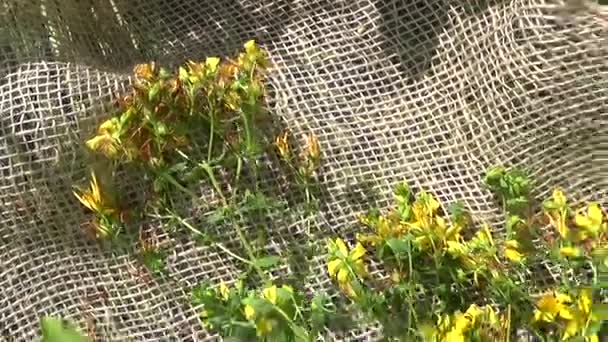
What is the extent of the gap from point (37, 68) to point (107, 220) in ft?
0.69

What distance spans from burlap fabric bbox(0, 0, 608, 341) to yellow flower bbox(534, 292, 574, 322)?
0.52 feet

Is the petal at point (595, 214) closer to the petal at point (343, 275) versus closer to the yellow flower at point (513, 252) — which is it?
the yellow flower at point (513, 252)

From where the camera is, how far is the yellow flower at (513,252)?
3.55ft

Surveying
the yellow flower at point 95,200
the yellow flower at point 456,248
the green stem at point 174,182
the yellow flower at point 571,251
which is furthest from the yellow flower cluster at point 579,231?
the yellow flower at point 95,200

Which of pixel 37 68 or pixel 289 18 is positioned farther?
pixel 289 18

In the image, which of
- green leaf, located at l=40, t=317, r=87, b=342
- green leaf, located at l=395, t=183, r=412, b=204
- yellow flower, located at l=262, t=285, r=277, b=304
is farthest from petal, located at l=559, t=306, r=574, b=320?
green leaf, located at l=40, t=317, r=87, b=342

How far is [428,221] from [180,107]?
340 millimetres

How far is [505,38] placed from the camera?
117 cm

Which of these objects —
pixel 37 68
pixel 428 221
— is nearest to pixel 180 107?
pixel 37 68

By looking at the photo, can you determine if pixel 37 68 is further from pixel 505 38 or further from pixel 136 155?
pixel 505 38

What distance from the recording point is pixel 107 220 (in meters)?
1.17

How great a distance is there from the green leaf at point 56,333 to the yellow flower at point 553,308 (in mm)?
527

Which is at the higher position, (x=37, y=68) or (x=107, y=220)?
(x=37, y=68)

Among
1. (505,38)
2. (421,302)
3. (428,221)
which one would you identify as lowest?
(421,302)
